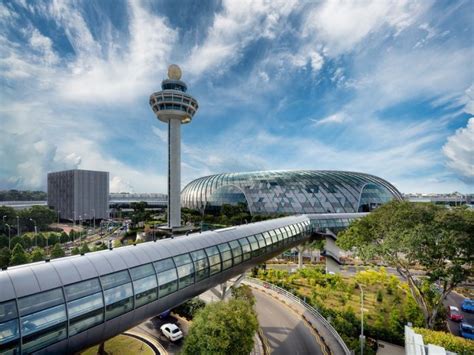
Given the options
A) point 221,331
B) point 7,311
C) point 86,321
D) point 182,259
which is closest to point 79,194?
point 182,259

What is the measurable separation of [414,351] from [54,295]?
21614 millimetres

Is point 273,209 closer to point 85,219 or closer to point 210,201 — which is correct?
point 210,201

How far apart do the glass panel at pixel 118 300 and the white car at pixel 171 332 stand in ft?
44.5

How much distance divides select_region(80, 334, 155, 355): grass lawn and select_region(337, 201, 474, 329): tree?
78.0 ft

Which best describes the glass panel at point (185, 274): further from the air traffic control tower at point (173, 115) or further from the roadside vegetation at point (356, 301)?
the air traffic control tower at point (173, 115)

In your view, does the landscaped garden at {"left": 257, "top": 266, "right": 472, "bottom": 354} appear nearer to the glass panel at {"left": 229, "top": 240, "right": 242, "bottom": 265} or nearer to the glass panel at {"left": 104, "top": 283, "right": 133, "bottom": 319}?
the glass panel at {"left": 229, "top": 240, "right": 242, "bottom": 265}

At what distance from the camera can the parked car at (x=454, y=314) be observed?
32.2 metres

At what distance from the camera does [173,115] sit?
57.7m

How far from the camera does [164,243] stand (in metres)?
19.3

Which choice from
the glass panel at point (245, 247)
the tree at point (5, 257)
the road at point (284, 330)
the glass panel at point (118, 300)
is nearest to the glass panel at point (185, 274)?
the glass panel at point (118, 300)

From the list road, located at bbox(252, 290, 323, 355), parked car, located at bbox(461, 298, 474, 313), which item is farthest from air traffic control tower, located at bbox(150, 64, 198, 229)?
parked car, located at bbox(461, 298, 474, 313)

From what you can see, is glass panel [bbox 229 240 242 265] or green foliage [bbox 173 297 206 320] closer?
glass panel [bbox 229 240 242 265]

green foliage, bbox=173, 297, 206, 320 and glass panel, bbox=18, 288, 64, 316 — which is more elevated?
glass panel, bbox=18, 288, 64, 316

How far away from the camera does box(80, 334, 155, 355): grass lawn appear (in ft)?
77.9
